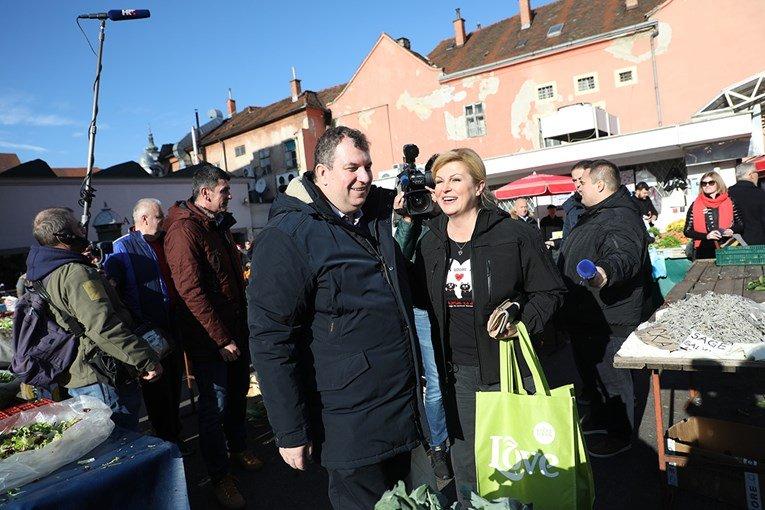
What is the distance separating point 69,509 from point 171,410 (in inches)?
79.6

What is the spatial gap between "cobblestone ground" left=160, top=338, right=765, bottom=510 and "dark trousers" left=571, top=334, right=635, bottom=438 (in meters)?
0.23

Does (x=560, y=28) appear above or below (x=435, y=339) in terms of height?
above

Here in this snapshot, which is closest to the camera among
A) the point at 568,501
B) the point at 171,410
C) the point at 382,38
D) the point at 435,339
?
the point at 568,501

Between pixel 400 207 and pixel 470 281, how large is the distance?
0.51 meters

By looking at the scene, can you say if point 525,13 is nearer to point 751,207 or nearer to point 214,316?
point 751,207

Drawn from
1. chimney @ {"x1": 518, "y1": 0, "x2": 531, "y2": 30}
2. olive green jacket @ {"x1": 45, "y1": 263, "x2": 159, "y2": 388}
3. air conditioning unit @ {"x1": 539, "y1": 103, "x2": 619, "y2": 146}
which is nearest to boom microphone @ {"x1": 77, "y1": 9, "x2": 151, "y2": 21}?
olive green jacket @ {"x1": 45, "y1": 263, "x2": 159, "y2": 388}

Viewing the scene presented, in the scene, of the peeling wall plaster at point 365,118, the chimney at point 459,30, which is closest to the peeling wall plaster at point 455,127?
the peeling wall plaster at point 365,118

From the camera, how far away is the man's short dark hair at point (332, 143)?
6.44 feet

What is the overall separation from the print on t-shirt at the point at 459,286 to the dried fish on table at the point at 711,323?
3.25 feet

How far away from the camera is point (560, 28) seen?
2084 centimetres

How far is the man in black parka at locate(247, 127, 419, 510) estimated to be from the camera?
1.81 m

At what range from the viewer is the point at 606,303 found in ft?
10.3

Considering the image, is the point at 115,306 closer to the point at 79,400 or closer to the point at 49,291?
the point at 49,291

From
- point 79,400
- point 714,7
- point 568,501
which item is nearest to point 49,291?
point 79,400
